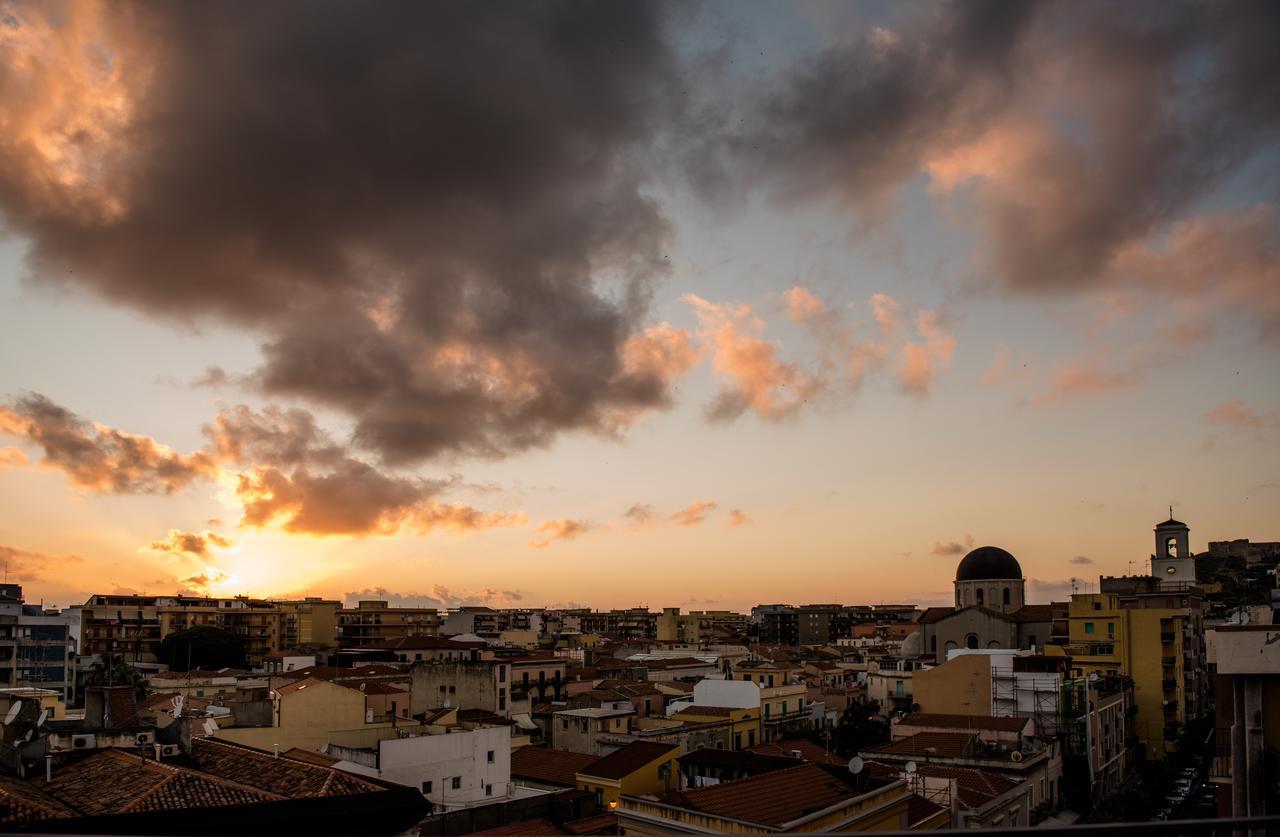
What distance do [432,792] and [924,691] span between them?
26590mm

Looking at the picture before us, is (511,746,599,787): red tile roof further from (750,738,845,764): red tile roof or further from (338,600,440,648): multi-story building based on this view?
(338,600,440,648): multi-story building

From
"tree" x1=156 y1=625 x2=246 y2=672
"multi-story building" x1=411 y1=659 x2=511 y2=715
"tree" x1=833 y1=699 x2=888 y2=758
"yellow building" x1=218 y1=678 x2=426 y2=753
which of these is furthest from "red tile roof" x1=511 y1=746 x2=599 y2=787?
"tree" x1=156 y1=625 x2=246 y2=672

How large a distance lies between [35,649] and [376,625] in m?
47.1

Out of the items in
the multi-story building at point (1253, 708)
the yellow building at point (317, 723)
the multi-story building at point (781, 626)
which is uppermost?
the multi-story building at point (1253, 708)

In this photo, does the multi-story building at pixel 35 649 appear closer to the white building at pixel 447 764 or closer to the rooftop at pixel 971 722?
the white building at pixel 447 764

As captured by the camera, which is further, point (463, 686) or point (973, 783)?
point (463, 686)

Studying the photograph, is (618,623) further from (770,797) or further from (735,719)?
(770,797)

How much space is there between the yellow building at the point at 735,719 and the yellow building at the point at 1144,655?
17741 mm

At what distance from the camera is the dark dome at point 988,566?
3305 inches

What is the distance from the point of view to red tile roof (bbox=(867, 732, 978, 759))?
31.8 metres

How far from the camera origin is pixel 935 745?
3259 centimetres

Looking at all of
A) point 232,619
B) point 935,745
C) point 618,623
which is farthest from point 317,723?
point 618,623

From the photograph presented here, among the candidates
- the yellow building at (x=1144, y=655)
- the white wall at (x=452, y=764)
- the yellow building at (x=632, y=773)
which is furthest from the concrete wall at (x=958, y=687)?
the white wall at (x=452, y=764)

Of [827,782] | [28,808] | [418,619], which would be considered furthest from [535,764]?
[418,619]
